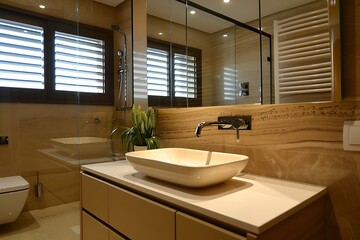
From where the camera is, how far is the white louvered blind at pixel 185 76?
170cm

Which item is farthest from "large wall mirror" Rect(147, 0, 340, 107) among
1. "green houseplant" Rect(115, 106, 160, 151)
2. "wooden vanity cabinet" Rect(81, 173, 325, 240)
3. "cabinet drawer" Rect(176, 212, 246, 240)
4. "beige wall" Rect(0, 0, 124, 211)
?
"beige wall" Rect(0, 0, 124, 211)

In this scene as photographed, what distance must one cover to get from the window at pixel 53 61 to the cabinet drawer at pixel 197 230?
213 centimetres

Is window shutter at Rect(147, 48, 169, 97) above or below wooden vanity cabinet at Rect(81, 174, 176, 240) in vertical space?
above

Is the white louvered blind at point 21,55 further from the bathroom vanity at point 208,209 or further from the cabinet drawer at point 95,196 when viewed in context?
the bathroom vanity at point 208,209

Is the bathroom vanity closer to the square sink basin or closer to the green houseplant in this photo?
the square sink basin

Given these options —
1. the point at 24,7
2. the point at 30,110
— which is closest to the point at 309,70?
the point at 30,110

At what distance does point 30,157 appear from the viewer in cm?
249

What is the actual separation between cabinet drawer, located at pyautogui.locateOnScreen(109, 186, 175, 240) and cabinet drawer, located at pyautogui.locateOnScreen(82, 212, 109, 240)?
115 mm

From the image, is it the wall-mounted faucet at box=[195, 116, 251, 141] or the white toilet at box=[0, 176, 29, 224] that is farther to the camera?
the white toilet at box=[0, 176, 29, 224]

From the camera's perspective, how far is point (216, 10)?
1482mm

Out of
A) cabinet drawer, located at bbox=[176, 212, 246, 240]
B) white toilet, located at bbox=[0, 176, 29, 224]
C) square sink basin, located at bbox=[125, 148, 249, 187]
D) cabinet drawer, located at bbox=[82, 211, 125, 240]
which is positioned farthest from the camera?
white toilet, located at bbox=[0, 176, 29, 224]

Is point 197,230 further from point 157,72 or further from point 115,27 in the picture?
point 115,27

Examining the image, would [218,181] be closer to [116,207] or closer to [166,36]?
[116,207]

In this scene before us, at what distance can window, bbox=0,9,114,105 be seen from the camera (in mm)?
2398
